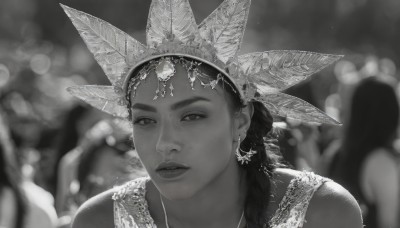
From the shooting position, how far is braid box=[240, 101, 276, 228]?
369cm

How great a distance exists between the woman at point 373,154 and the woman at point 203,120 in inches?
70.8

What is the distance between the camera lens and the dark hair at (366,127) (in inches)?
228

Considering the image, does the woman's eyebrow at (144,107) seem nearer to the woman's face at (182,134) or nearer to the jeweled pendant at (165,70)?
the woman's face at (182,134)

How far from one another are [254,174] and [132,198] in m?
0.54

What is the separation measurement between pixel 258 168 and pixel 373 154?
210cm

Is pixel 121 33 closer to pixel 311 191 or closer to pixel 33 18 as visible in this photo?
pixel 311 191

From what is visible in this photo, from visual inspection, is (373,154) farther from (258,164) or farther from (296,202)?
(296,202)

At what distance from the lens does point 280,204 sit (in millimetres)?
3740

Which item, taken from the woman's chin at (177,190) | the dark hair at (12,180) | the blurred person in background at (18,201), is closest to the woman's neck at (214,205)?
the woman's chin at (177,190)

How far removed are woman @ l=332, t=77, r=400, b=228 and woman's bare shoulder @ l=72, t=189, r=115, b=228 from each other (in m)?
2.16

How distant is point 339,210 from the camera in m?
3.61

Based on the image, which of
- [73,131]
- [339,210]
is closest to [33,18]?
[73,131]

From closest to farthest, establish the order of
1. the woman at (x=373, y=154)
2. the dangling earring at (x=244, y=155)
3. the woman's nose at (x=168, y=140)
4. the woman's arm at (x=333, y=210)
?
1. the woman's nose at (x=168, y=140)
2. the woman's arm at (x=333, y=210)
3. the dangling earring at (x=244, y=155)
4. the woman at (x=373, y=154)

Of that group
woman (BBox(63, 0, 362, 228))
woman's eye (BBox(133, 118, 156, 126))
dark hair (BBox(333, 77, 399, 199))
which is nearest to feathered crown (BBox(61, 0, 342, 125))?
woman (BBox(63, 0, 362, 228))
